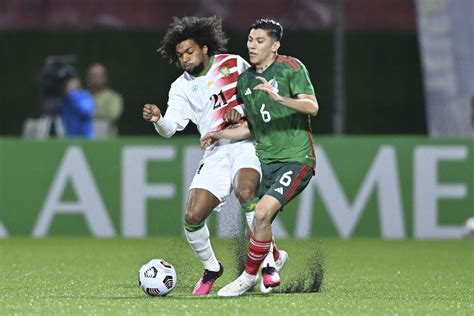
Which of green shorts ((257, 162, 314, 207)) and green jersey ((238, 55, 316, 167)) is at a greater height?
green jersey ((238, 55, 316, 167))

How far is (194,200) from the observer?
9938 mm

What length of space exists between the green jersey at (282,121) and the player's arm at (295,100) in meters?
0.13

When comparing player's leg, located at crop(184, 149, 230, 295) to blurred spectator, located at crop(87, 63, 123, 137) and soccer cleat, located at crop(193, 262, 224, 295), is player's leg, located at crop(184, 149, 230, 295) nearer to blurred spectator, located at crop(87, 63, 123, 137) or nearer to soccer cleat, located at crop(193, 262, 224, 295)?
soccer cleat, located at crop(193, 262, 224, 295)

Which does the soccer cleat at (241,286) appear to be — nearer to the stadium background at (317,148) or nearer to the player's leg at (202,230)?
the player's leg at (202,230)

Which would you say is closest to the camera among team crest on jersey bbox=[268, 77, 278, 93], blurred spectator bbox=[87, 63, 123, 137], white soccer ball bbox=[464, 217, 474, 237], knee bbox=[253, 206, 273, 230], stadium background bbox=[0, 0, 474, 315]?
knee bbox=[253, 206, 273, 230]

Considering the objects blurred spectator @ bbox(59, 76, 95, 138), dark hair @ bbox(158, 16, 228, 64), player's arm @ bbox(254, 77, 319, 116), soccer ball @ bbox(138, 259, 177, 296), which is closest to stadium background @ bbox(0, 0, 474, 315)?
blurred spectator @ bbox(59, 76, 95, 138)

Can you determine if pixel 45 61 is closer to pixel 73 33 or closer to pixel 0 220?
pixel 73 33

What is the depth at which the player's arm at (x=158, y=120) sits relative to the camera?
968 centimetres

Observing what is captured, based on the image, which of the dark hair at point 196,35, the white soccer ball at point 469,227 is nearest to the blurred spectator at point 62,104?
the white soccer ball at point 469,227

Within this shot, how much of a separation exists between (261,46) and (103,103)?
7731mm

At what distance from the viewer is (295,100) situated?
30.6ft

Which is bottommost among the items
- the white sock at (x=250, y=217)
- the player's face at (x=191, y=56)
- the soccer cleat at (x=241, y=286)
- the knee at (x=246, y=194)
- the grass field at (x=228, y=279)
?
the grass field at (x=228, y=279)

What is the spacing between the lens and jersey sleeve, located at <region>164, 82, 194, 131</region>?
33.4 feet

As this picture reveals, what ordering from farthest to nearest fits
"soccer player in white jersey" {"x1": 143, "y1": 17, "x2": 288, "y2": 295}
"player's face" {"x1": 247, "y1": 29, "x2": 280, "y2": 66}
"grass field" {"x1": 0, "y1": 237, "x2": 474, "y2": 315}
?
"soccer player in white jersey" {"x1": 143, "y1": 17, "x2": 288, "y2": 295} < "player's face" {"x1": 247, "y1": 29, "x2": 280, "y2": 66} < "grass field" {"x1": 0, "y1": 237, "x2": 474, "y2": 315}
